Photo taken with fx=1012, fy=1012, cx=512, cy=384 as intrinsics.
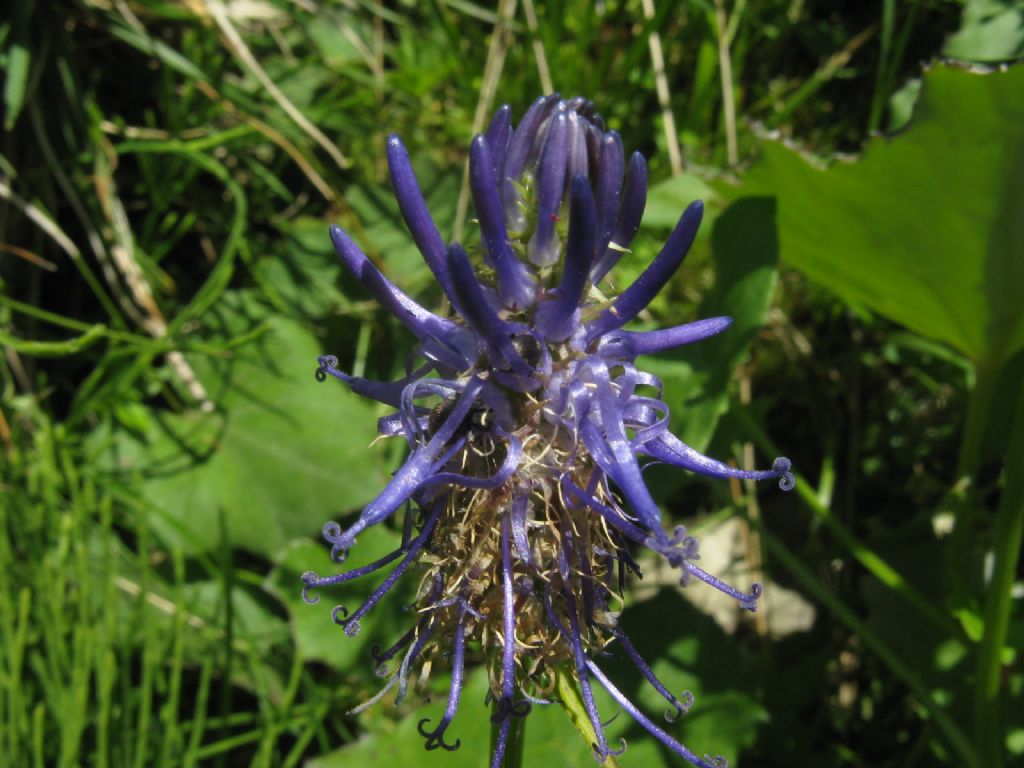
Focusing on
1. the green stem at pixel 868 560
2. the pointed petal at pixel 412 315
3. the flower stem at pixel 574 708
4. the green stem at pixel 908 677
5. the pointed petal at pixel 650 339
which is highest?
the pointed petal at pixel 412 315

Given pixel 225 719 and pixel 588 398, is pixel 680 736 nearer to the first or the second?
pixel 225 719

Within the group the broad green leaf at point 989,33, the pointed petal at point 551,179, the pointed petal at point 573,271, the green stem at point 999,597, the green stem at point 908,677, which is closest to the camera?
the pointed petal at point 573,271

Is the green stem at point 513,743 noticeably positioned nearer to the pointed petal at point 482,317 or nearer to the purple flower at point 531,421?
the purple flower at point 531,421

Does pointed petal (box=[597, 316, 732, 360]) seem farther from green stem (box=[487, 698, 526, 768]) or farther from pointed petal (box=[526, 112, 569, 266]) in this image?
green stem (box=[487, 698, 526, 768])

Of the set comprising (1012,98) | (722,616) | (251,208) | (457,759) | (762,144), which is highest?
(1012,98)

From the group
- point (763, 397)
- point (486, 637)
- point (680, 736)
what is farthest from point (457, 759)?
point (763, 397)

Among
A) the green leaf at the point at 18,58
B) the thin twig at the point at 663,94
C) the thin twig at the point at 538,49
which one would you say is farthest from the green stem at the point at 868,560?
the green leaf at the point at 18,58
